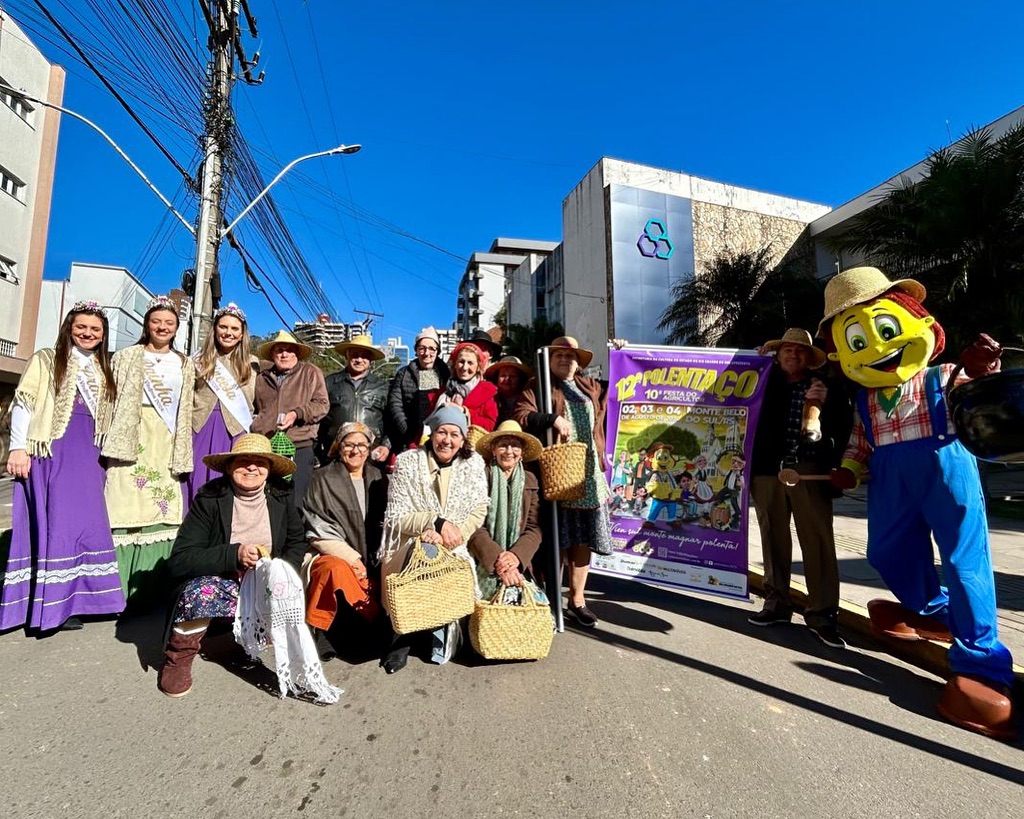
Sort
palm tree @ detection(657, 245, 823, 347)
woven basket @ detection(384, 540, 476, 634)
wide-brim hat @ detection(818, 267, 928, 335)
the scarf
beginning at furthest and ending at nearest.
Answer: palm tree @ detection(657, 245, 823, 347)
wide-brim hat @ detection(818, 267, 928, 335)
woven basket @ detection(384, 540, 476, 634)
the scarf

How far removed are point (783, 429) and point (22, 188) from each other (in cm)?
2466

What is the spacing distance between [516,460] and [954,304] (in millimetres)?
12775

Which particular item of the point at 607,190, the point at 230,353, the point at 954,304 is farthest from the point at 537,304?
the point at 230,353

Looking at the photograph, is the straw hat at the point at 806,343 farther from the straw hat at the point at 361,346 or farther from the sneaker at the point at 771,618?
the straw hat at the point at 361,346

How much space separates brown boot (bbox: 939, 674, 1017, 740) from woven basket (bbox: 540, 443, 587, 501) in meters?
1.97

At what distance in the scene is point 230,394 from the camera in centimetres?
384

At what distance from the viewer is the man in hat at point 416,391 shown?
4480mm

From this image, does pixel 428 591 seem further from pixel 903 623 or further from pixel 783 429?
pixel 903 623

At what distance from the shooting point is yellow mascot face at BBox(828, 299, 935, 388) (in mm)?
2996

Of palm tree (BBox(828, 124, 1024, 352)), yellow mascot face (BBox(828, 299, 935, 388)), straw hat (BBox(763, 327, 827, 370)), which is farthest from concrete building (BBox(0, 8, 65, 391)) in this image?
palm tree (BBox(828, 124, 1024, 352))

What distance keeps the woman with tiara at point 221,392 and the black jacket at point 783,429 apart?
361cm

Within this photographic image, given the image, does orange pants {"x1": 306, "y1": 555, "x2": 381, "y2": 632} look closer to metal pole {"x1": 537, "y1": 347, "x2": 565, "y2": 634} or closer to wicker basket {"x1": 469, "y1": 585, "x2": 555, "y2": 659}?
wicker basket {"x1": 469, "y1": 585, "x2": 555, "y2": 659}

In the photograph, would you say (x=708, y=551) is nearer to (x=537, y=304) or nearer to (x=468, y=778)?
(x=468, y=778)

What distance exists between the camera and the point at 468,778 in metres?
2.02
